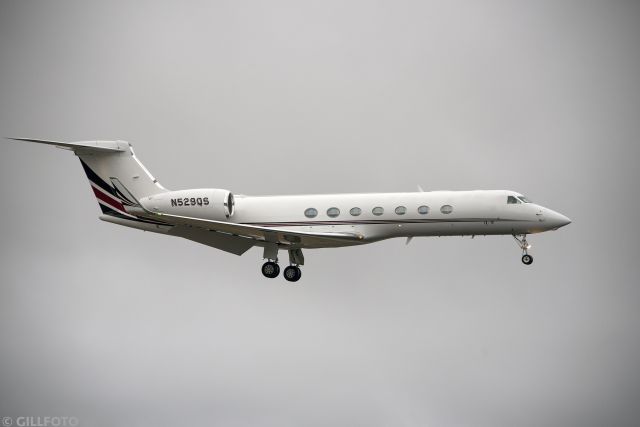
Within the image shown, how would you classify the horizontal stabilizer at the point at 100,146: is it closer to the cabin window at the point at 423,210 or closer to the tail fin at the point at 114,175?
the tail fin at the point at 114,175

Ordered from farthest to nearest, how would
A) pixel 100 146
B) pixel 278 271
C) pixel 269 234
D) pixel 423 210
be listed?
1. pixel 100 146
2. pixel 278 271
3. pixel 269 234
4. pixel 423 210

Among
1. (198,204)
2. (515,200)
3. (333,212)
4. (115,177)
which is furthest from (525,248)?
(115,177)

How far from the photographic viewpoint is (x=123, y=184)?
132 feet

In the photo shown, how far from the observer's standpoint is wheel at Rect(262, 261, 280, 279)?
38688 mm

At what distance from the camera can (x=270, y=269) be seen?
38.7 meters

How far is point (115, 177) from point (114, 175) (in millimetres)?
100

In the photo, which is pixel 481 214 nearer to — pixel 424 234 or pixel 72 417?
pixel 424 234

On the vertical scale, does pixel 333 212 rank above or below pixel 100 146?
below

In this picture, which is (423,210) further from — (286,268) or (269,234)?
(286,268)

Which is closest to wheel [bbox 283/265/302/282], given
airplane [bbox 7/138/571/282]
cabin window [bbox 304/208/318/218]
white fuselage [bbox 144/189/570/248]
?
airplane [bbox 7/138/571/282]

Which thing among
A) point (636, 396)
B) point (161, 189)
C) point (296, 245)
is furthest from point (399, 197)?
point (636, 396)

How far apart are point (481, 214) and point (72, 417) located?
34912mm

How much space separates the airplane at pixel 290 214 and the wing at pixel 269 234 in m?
0.04

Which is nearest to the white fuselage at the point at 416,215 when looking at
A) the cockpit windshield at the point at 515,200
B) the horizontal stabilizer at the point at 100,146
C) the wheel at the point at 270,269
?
the cockpit windshield at the point at 515,200
